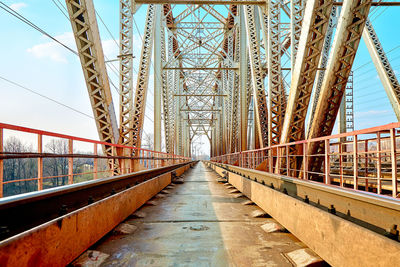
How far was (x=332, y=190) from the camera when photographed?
3.37 metres

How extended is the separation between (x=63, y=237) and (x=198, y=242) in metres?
1.54

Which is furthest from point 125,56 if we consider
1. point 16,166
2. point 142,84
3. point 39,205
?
point 16,166

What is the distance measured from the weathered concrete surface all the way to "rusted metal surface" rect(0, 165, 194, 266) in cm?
26

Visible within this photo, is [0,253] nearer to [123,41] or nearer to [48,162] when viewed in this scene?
[123,41]

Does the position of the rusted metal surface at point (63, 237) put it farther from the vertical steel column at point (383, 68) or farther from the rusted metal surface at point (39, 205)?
the vertical steel column at point (383, 68)

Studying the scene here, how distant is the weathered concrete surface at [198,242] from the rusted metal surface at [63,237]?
26 centimetres

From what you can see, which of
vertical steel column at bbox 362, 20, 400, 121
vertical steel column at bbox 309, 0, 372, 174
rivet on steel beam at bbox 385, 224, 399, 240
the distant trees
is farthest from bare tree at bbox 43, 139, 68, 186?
vertical steel column at bbox 362, 20, 400, 121

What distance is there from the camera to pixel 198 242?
3430 millimetres

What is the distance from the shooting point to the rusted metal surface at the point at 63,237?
198cm

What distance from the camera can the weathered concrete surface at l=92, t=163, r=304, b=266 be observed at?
9.42ft

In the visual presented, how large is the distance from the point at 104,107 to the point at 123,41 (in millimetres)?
3448

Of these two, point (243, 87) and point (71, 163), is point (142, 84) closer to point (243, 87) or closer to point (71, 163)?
point (71, 163)

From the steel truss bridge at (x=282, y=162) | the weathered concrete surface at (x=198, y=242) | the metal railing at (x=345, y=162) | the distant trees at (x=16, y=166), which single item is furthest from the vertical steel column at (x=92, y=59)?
the distant trees at (x=16, y=166)

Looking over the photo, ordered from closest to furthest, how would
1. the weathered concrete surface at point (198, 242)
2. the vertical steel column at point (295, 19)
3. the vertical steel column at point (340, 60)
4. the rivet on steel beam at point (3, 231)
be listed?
the rivet on steel beam at point (3, 231) < the weathered concrete surface at point (198, 242) < the vertical steel column at point (340, 60) < the vertical steel column at point (295, 19)
